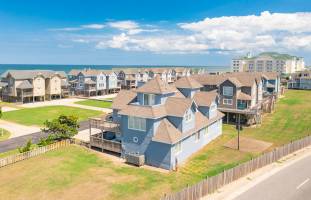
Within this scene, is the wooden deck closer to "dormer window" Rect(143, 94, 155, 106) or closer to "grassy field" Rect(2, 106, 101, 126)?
"dormer window" Rect(143, 94, 155, 106)

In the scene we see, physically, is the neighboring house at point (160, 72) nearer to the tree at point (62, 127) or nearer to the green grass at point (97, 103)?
the green grass at point (97, 103)

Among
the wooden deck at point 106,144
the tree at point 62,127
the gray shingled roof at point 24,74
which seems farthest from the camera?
the gray shingled roof at point 24,74

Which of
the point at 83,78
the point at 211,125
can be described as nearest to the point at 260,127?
the point at 211,125

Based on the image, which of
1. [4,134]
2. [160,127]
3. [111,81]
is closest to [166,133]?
[160,127]

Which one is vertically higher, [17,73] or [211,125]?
[17,73]

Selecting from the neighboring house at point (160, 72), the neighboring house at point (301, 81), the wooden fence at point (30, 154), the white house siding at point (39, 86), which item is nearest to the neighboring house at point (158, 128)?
the wooden fence at point (30, 154)

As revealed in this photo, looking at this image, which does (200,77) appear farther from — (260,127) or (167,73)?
(167,73)

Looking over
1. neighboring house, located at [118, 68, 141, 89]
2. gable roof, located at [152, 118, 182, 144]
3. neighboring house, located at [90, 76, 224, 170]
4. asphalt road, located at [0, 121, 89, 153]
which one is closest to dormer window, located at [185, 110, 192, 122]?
neighboring house, located at [90, 76, 224, 170]

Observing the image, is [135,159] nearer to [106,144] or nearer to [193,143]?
[106,144]
